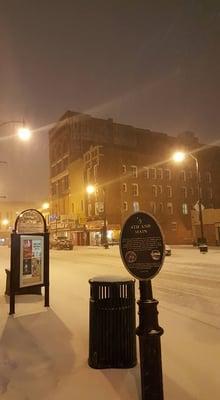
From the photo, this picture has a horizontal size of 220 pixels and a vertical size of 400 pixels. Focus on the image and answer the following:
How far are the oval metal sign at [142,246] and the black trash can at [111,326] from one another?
0.85 metres

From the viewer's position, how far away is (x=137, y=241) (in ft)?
13.3

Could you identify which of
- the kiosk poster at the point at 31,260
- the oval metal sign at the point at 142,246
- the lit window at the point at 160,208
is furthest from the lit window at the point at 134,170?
the oval metal sign at the point at 142,246

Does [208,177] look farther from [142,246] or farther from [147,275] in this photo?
[147,275]

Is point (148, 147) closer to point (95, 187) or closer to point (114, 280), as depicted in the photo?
point (95, 187)

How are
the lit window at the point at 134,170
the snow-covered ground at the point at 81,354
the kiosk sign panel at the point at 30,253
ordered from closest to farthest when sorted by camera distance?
the snow-covered ground at the point at 81,354 → the kiosk sign panel at the point at 30,253 → the lit window at the point at 134,170

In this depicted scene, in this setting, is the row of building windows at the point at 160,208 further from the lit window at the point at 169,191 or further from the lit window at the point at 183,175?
the lit window at the point at 183,175

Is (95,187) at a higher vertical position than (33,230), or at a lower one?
higher

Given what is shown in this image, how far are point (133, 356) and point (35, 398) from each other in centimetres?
142

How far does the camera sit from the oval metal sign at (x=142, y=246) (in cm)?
389

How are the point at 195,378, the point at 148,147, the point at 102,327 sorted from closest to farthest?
the point at 195,378 → the point at 102,327 → the point at 148,147

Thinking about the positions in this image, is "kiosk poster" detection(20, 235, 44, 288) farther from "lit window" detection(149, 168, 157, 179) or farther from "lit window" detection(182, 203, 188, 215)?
"lit window" detection(182, 203, 188, 215)

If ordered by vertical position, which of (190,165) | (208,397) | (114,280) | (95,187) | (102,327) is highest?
(190,165)

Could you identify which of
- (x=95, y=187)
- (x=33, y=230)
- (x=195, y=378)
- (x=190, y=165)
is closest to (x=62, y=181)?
(x=95, y=187)

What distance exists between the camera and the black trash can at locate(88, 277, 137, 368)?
466 centimetres
